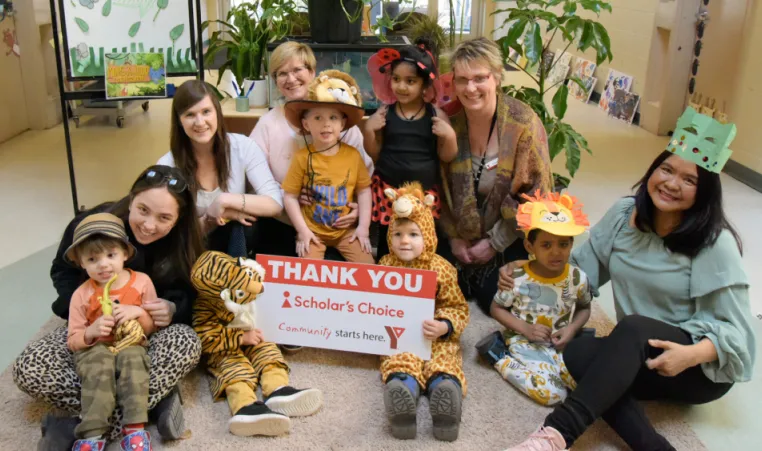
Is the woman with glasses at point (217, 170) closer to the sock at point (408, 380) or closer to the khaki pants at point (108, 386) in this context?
the khaki pants at point (108, 386)

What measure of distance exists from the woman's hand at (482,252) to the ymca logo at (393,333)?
1.64 ft

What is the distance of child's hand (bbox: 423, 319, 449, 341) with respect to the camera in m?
1.83

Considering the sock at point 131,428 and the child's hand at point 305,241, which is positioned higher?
the child's hand at point 305,241

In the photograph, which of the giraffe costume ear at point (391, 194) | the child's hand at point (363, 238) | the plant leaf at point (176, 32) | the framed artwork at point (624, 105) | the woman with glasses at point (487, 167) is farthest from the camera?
the framed artwork at point (624, 105)

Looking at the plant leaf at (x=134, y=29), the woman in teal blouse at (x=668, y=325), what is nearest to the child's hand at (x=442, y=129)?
the woman in teal blouse at (x=668, y=325)

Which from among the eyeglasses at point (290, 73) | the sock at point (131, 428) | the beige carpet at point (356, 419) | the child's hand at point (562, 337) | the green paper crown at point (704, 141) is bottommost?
the beige carpet at point (356, 419)

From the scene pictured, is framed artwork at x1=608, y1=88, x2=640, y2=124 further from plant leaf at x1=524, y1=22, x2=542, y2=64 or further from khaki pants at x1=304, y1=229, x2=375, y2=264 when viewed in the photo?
khaki pants at x1=304, y1=229, x2=375, y2=264

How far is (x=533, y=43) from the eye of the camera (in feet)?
8.43

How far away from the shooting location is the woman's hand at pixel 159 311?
5.63 feet

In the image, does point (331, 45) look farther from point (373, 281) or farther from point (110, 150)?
point (110, 150)

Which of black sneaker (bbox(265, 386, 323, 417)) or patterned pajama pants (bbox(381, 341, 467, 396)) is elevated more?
patterned pajama pants (bbox(381, 341, 467, 396))

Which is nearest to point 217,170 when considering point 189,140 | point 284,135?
point 189,140

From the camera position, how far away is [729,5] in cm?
382

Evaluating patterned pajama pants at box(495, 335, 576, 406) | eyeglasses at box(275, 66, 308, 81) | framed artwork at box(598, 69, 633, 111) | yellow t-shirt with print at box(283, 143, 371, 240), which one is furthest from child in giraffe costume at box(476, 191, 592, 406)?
framed artwork at box(598, 69, 633, 111)
